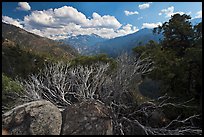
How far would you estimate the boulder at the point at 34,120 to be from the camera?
639cm

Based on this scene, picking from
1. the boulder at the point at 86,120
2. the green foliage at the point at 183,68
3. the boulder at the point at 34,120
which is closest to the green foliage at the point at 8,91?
the boulder at the point at 34,120

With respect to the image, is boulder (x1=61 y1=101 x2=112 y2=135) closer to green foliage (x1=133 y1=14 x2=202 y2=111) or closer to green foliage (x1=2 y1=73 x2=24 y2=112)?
green foliage (x1=2 y1=73 x2=24 y2=112)

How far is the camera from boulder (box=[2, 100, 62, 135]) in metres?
6.39

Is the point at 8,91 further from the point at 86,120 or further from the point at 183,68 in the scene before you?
the point at 183,68

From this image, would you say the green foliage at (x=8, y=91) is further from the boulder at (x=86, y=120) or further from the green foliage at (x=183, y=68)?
the green foliage at (x=183, y=68)

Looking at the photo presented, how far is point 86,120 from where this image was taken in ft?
22.1

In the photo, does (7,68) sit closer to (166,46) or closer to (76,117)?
(166,46)

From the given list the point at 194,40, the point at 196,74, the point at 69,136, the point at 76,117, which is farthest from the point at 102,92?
the point at 194,40

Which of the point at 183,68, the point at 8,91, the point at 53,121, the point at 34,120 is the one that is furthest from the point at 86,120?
the point at 183,68

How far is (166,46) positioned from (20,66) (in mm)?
12259

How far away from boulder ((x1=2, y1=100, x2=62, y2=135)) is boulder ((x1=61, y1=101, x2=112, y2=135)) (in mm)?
276

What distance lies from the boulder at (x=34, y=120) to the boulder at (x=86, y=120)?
276 millimetres

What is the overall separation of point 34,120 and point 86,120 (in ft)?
4.65

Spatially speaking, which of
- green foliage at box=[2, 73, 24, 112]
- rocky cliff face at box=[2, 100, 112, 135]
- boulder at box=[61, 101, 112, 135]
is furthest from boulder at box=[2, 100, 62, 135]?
green foliage at box=[2, 73, 24, 112]
